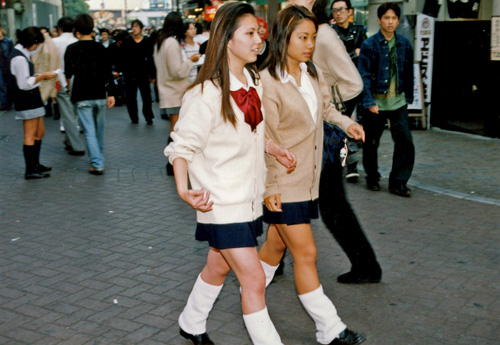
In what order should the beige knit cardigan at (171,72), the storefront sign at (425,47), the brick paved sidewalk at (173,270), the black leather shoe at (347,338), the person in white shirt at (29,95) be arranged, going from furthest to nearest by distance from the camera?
the storefront sign at (425,47) → the beige knit cardigan at (171,72) → the person in white shirt at (29,95) → the brick paved sidewalk at (173,270) → the black leather shoe at (347,338)

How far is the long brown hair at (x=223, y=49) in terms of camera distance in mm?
3027

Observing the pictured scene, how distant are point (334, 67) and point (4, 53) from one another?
1331 cm

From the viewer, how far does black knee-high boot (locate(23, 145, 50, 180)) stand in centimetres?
827

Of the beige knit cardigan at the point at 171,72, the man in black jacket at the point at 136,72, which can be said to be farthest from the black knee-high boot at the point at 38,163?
the man in black jacket at the point at 136,72

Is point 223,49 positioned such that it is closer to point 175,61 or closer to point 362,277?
point 362,277

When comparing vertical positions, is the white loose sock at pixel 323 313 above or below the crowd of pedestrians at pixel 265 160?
below

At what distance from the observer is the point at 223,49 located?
10.0 feet

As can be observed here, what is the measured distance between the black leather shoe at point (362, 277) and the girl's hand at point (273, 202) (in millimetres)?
1451

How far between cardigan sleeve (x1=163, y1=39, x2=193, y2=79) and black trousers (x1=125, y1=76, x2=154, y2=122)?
5177mm

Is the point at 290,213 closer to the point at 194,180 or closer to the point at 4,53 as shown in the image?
the point at 194,180

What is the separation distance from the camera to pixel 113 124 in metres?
13.6

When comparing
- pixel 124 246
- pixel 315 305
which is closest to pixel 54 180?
pixel 124 246

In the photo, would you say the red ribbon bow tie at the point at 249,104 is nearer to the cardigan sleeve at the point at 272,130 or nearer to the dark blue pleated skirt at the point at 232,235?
the cardigan sleeve at the point at 272,130

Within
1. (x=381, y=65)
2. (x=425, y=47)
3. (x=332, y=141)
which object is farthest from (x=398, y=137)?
(x=425, y=47)
